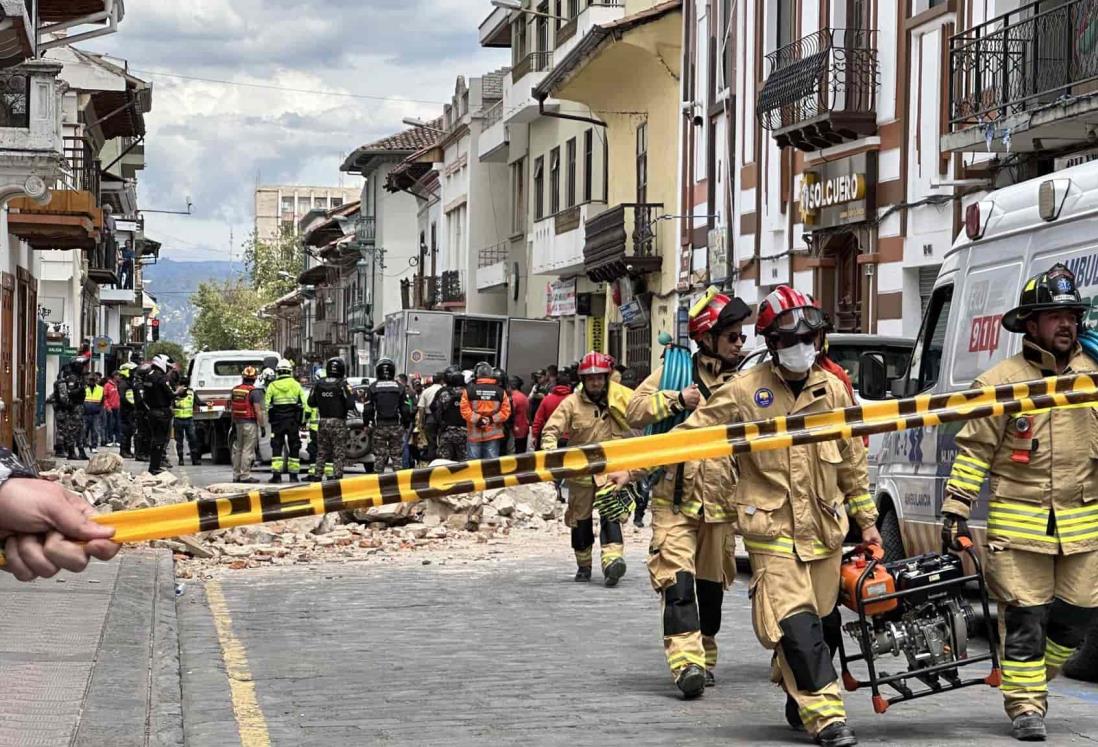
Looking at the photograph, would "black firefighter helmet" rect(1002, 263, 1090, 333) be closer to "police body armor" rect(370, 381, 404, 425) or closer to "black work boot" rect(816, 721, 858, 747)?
"black work boot" rect(816, 721, 858, 747)

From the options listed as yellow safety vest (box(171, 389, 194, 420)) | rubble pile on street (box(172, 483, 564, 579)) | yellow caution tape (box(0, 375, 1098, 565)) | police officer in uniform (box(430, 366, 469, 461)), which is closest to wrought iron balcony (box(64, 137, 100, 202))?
yellow safety vest (box(171, 389, 194, 420))

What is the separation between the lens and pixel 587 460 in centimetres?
638

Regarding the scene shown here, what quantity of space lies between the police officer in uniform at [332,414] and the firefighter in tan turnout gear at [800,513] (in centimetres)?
1932

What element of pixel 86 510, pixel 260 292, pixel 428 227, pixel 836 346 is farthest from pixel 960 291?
pixel 260 292

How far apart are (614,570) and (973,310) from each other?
13.3 ft

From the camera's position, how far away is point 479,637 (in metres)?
11.4

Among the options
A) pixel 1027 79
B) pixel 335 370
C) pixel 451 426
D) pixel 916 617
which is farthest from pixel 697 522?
pixel 335 370

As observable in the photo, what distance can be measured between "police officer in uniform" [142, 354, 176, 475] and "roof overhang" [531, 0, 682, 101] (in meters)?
10.3

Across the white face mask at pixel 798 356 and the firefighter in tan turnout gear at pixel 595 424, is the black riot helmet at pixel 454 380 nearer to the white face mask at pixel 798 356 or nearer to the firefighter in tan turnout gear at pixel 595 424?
the firefighter in tan turnout gear at pixel 595 424

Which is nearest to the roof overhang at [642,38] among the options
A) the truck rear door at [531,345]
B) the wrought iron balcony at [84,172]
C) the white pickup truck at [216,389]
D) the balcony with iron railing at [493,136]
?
the white pickup truck at [216,389]

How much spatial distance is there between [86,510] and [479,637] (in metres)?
8.03

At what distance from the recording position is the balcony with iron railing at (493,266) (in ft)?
176

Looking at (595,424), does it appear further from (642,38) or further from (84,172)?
(84,172)

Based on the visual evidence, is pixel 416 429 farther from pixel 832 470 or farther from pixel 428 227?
pixel 428 227
